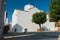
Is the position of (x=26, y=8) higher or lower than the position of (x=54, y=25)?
higher

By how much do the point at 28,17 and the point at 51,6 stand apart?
34.7 meters

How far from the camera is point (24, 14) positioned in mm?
50781

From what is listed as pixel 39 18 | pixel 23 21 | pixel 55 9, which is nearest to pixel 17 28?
pixel 23 21

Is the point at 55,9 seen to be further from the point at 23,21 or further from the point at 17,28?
the point at 23,21

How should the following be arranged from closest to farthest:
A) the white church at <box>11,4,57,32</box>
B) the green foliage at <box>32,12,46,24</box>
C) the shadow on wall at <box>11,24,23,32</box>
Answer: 1. the green foliage at <box>32,12,46,24</box>
2. the shadow on wall at <box>11,24,23,32</box>
3. the white church at <box>11,4,57,32</box>

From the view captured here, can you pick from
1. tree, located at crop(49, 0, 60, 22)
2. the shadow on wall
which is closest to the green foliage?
the shadow on wall

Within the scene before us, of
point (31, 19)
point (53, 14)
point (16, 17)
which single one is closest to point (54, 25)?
point (31, 19)

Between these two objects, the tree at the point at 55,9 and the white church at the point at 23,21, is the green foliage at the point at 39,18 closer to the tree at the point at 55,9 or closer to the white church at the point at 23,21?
the white church at the point at 23,21

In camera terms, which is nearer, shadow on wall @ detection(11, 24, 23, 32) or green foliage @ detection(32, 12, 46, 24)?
green foliage @ detection(32, 12, 46, 24)

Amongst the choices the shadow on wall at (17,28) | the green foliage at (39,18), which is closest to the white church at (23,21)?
the shadow on wall at (17,28)

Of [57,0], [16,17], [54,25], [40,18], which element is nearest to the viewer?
[57,0]

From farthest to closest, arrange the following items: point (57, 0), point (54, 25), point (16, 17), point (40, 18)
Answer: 1. point (54, 25)
2. point (16, 17)
3. point (40, 18)
4. point (57, 0)

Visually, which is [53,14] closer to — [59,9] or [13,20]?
[59,9]

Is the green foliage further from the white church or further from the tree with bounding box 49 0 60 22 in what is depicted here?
the tree with bounding box 49 0 60 22
